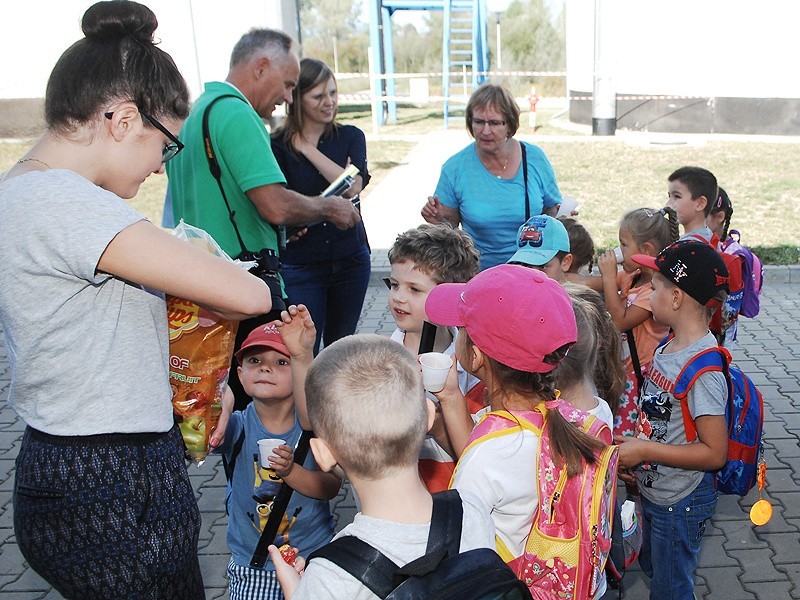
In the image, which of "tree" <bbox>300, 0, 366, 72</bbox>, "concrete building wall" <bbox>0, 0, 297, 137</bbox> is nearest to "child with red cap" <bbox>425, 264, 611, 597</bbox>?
"concrete building wall" <bbox>0, 0, 297, 137</bbox>

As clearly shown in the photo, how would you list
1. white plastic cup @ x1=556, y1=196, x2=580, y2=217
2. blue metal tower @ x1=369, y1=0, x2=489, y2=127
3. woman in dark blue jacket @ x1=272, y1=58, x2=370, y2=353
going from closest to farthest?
woman in dark blue jacket @ x1=272, y1=58, x2=370, y2=353
white plastic cup @ x1=556, y1=196, x2=580, y2=217
blue metal tower @ x1=369, y1=0, x2=489, y2=127

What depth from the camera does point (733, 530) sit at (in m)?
4.01

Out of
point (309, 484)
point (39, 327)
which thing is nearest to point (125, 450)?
point (39, 327)

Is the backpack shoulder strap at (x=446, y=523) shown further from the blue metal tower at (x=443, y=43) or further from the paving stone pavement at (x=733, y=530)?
the blue metal tower at (x=443, y=43)

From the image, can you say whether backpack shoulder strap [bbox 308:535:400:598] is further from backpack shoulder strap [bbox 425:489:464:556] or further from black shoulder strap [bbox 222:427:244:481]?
Result: black shoulder strap [bbox 222:427:244:481]

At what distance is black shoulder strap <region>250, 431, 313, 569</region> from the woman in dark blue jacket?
1.72 meters

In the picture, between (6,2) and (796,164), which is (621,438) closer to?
(796,164)

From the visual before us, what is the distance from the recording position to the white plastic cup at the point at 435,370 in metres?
2.19

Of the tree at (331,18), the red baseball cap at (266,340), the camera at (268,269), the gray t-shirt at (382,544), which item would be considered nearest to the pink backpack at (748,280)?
the camera at (268,269)

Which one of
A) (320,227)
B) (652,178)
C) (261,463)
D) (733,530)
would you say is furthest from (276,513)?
(652,178)

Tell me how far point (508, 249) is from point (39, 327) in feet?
9.87

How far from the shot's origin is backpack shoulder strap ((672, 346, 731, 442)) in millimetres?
2717

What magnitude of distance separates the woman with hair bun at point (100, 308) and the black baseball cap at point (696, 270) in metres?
1.67

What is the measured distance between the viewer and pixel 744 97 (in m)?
17.9
